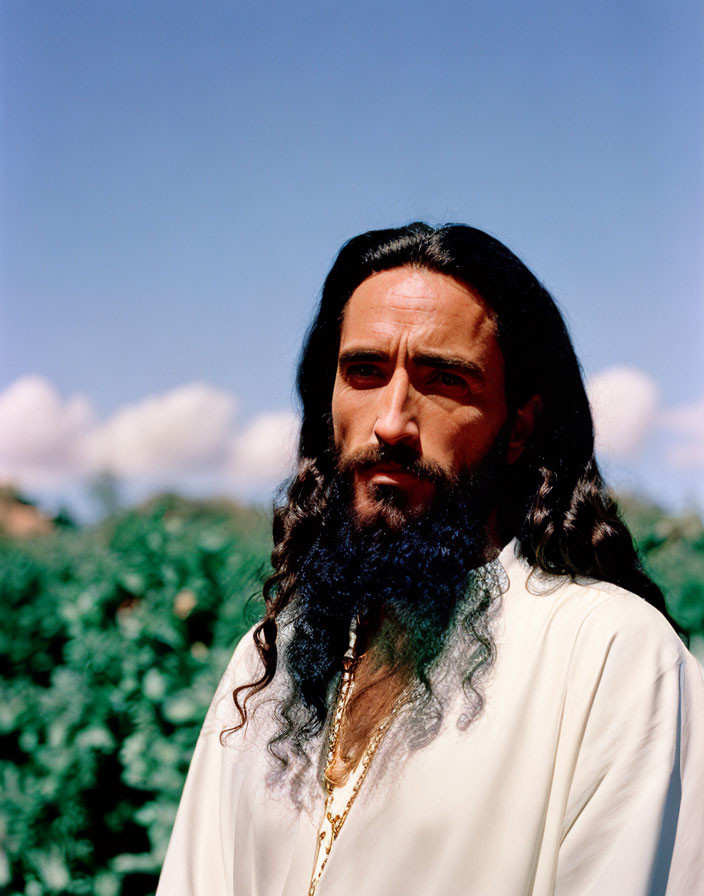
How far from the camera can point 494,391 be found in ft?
8.28

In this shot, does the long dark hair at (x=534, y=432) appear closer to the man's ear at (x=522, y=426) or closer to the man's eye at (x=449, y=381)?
the man's ear at (x=522, y=426)

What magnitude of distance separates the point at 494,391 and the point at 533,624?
0.60 m

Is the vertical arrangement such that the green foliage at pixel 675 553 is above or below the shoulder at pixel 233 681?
above

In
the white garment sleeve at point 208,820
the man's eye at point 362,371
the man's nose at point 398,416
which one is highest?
the man's eye at point 362,371

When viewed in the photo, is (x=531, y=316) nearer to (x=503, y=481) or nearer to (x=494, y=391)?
(x=494, y=391)

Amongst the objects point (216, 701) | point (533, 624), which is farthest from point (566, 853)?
point (216, 701)

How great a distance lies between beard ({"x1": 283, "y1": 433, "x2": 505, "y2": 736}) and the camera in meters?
2.44

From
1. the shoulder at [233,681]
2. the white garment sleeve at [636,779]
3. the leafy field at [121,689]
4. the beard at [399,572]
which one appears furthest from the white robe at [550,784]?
the leafy field at [121,689]

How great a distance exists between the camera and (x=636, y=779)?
1.96 m

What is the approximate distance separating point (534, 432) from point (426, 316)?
0.45 meters

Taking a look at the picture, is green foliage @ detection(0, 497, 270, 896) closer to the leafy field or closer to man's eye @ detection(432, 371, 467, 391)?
the leafy field

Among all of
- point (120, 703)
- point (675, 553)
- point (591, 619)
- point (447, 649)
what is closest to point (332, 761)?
point (447, 649)

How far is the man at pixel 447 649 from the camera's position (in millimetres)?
2029

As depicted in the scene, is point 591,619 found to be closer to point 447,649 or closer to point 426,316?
point 447,649
